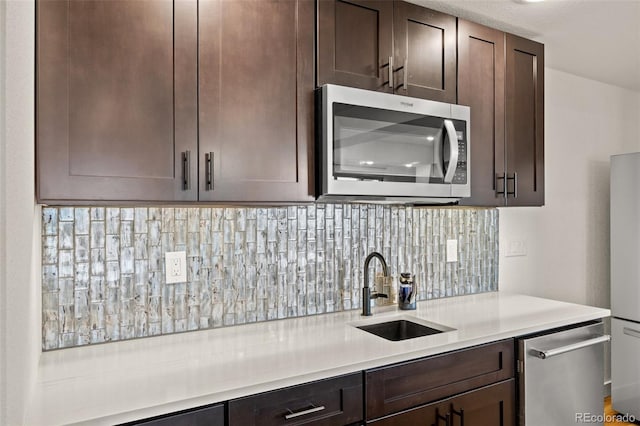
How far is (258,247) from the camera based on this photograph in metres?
1.97

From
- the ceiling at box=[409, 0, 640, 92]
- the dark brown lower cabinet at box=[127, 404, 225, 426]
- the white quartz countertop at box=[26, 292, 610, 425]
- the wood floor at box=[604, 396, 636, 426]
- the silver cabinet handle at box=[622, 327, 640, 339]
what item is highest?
the ceiling at box=[409, 0, 640, 92]

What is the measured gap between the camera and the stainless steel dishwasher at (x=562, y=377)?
1.92m

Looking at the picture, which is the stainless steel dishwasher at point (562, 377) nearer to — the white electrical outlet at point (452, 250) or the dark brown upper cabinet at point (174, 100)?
the white electrical outlet at point (452, 250)

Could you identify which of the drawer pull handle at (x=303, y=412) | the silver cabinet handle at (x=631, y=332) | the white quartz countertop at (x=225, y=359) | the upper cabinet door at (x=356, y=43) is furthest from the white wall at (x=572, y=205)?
the drawer pull handle at (x=303, y=412)

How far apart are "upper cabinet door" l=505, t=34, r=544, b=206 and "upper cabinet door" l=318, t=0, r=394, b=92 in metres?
0.82

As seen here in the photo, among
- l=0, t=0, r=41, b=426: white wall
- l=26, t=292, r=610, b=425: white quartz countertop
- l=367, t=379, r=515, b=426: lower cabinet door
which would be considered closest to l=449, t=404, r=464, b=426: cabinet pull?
l=367, t=379, r=515, b=426: lower cabinet door

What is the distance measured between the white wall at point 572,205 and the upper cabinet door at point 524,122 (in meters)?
0.51

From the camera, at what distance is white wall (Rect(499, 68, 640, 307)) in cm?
302

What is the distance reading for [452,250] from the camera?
102 inches

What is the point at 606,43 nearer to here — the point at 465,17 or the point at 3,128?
the point at 465,17

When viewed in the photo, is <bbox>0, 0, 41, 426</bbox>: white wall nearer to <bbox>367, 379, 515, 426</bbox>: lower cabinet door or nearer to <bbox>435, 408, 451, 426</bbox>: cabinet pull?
<bbox>367, 379, 515, 426</bbox>: lower cabinet door

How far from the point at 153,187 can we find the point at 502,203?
1710 millimetres

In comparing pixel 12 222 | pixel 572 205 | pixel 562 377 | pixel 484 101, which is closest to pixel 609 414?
pixel 572 205

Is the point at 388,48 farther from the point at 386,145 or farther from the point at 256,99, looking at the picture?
the point at 256,99
